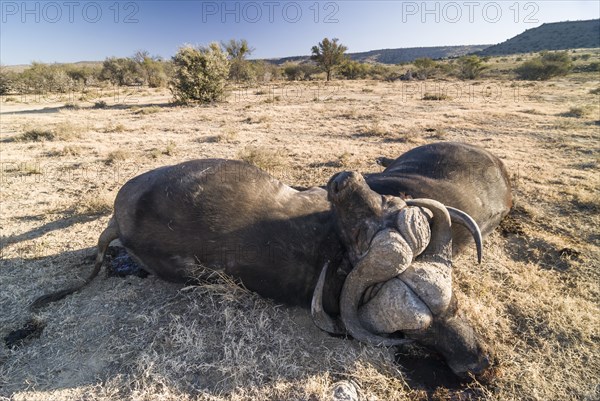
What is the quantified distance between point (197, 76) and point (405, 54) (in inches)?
4537

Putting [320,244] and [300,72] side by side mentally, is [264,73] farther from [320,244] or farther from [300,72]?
[320,244]

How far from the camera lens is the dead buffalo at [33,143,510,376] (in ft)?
7.73

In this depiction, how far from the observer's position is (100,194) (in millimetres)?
5344

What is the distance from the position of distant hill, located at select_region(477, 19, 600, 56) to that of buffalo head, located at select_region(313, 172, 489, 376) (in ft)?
296

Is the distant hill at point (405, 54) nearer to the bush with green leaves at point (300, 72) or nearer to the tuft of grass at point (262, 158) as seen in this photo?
the bush with green leaves at point (300, 72)

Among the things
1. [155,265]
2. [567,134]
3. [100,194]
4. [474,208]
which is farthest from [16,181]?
[567,134]

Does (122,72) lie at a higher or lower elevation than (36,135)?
higher

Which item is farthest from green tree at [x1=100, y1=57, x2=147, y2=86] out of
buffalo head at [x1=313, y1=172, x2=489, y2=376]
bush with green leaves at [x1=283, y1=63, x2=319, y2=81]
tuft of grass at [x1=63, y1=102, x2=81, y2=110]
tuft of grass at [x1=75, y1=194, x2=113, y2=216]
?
buffalo head at [x1=313, y1=172, x2=489, y2=376]

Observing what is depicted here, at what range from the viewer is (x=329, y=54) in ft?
114

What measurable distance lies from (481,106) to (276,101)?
9.56m

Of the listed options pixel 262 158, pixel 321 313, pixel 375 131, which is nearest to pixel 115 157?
pixel 262 158

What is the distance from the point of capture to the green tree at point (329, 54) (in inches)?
1369

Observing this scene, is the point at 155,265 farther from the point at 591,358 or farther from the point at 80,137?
the point at 80,137

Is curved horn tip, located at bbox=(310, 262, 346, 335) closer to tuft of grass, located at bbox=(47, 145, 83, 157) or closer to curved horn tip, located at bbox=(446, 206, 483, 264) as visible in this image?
curved horn tip, located at bbox=(446, 206, 483, 264)
